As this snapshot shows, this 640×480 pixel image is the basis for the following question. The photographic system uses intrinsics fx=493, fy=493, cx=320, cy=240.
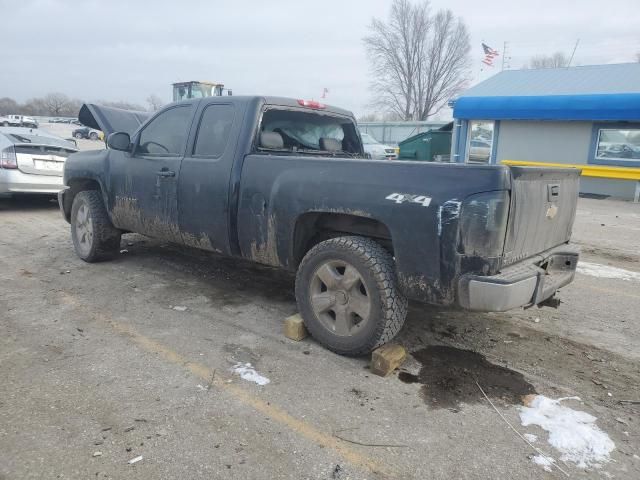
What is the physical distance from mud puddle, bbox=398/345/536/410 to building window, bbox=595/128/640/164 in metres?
14.2

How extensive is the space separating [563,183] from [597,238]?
5744 mm

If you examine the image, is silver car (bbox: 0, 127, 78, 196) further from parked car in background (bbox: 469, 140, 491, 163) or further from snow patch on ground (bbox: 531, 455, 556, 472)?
parked car in background (bbox: 469, 140, 491, 163)

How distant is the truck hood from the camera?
6.74 m

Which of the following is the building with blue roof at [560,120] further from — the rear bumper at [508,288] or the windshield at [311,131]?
the rear bumper at [508,288]

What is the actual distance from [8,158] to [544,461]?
31.2 feet

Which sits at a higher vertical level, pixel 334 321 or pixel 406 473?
pixel 334 321

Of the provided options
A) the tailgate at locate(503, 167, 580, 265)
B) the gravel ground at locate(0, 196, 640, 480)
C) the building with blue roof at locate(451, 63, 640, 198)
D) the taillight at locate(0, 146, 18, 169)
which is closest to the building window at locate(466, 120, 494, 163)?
the building with blue roof at locate(451, 63, 640, 198)

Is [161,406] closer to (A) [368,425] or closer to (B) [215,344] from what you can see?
(B) [215,344]

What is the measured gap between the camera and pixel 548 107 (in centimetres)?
1559

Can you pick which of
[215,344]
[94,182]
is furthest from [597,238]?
[94,182]

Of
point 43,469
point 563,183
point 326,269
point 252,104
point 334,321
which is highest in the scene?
point 252,104

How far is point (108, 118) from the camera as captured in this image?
690 cm

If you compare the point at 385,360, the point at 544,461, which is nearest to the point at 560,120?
the point at 385,360

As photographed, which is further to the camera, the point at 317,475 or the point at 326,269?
the point at 326,269
